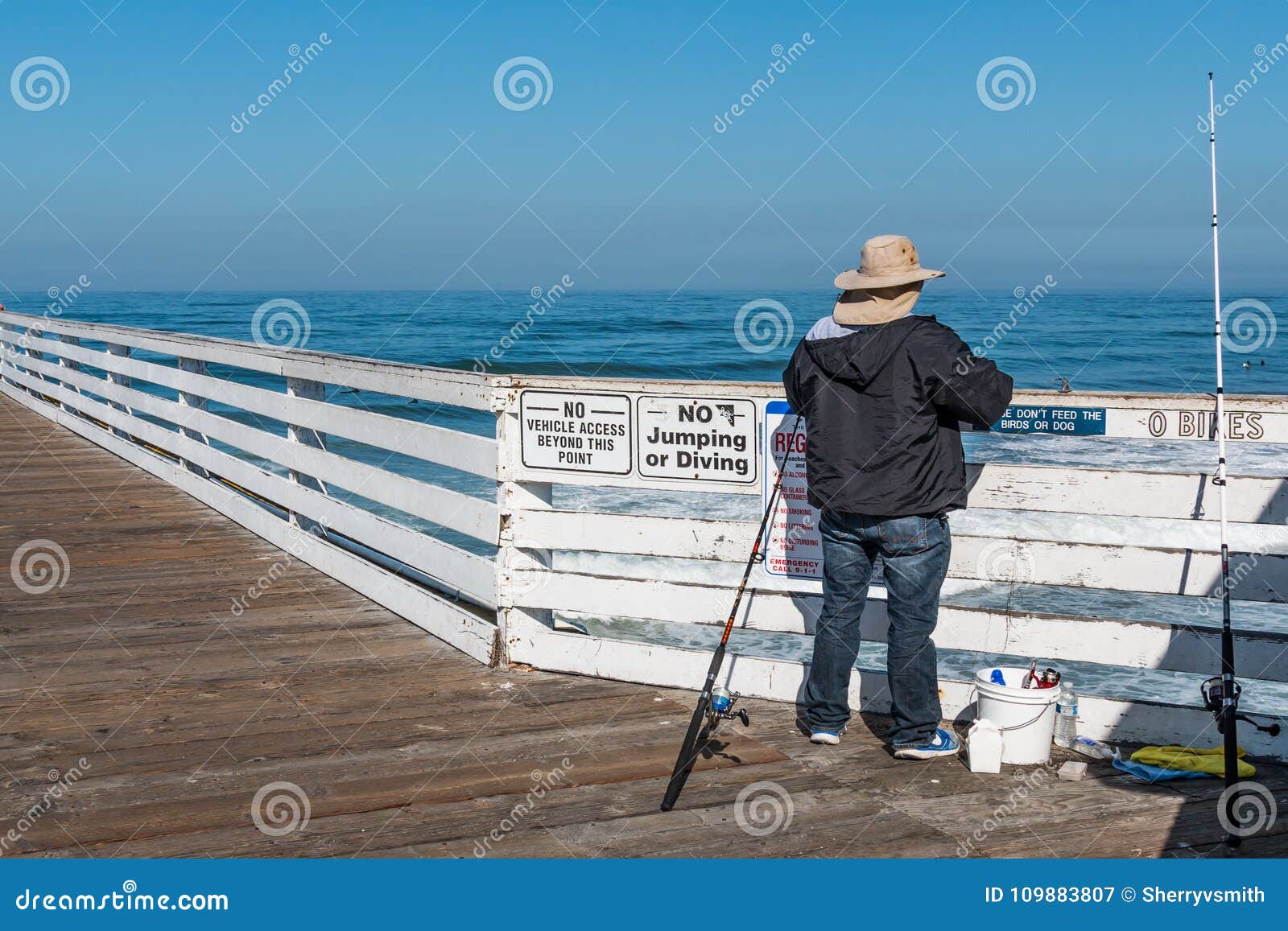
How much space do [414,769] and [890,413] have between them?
6.59ft

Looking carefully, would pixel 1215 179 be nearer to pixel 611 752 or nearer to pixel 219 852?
pixel 611 752

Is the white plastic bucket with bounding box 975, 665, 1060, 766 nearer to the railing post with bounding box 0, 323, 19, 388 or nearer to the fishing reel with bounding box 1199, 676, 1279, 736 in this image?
the fishing reel with bounding box 1199, 676, 1279, 736

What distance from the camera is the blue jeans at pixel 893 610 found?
4.31m

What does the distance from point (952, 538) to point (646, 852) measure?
1.78m

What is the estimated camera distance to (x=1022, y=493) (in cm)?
444

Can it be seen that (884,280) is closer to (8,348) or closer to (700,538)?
(700,538)

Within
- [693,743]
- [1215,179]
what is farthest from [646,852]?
[1215,179]

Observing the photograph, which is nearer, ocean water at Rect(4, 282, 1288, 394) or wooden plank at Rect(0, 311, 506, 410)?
wooden plank at Rect(0, 311, 506, 410)

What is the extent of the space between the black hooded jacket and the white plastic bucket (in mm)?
675
